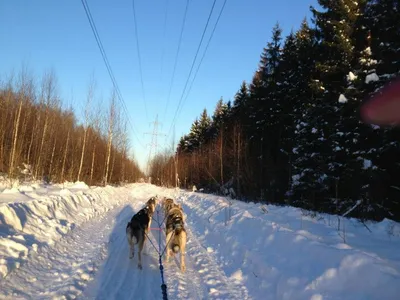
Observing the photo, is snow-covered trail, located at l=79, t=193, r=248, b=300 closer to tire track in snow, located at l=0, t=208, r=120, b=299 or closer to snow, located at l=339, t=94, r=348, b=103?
tire track in snow, located at l=0, t=208, r=120, b=299

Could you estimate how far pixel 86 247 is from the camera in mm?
8203

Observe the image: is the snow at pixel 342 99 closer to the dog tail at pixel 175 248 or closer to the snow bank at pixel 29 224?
the dog tail at pixel 175 248

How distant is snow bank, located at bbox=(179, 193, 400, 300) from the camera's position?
14.0 feet

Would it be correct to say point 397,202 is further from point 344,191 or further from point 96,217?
point 96,217

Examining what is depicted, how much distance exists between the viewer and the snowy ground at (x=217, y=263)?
15.3ft

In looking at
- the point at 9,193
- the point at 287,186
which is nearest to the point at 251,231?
the point at 9,193

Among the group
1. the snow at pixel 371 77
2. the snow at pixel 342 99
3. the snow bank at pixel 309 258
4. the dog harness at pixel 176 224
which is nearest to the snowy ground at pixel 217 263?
the snow bank at pixel 309 258

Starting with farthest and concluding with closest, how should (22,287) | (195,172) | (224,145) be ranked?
(195,172)
(224,145)
(22,287)

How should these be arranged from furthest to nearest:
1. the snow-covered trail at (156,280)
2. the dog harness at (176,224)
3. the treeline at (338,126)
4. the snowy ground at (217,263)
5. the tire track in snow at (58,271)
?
the treeline at (338,126), the dog harness at (176,224), the snow-covered trail at (156,280), the tire track in snow at (58,271), the snowy ground at (217,263)

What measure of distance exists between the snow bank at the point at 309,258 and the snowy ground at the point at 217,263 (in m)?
0.02

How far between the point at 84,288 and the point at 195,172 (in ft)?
123

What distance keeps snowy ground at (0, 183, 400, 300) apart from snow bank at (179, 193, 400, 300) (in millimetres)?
16

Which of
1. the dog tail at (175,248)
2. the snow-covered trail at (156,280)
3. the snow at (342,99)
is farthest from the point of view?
the snow at (342,99)

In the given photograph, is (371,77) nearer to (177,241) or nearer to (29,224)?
(177,241)
